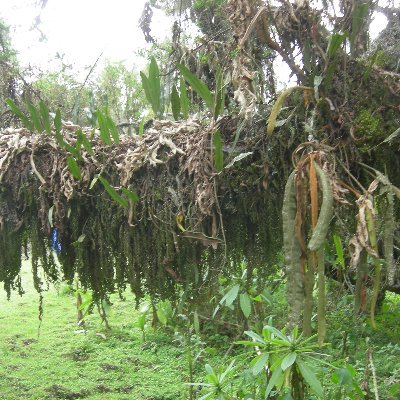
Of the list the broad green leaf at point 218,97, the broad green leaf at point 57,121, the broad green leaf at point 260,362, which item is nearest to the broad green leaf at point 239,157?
the broad green leaf at point 218,97

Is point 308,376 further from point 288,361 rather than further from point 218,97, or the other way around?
point 218,97

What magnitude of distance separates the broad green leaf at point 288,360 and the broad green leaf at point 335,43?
33.5 inches

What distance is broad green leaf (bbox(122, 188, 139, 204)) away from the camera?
1.40 metres

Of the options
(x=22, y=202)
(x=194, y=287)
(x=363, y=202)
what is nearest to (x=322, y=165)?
(x=363, y=202)

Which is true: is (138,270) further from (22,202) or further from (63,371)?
(63,371)

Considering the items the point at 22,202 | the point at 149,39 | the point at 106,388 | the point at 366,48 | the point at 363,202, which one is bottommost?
the point at 106,388

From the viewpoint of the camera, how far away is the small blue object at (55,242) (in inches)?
63.5

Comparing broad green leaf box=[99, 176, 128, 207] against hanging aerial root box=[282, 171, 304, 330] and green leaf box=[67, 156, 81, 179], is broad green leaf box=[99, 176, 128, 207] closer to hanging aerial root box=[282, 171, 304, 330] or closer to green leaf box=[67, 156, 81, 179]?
green leaf box=[67, 156, 81, 179]

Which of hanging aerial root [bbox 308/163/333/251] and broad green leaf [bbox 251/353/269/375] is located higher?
hanging aerial root [bbox 308/163/333/251]

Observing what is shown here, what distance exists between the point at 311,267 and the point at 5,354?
126 inches

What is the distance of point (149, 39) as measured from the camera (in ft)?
11.5

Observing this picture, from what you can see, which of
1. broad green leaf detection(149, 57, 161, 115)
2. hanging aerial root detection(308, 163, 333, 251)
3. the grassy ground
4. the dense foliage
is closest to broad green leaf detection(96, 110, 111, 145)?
the dense foliage

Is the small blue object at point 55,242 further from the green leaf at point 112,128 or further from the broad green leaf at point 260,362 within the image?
the broad green leaf at point 260,362

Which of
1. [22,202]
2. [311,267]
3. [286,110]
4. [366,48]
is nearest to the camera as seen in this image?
[311,267]
